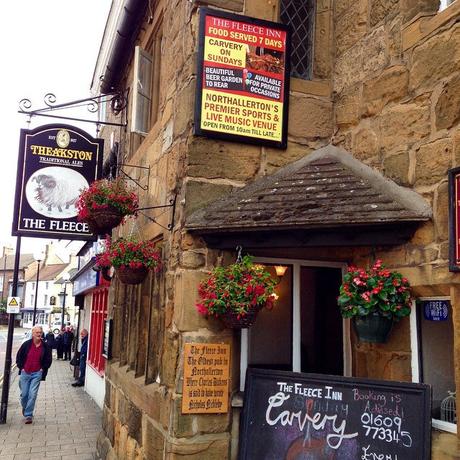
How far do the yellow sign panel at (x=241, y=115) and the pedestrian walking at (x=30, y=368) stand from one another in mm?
6510

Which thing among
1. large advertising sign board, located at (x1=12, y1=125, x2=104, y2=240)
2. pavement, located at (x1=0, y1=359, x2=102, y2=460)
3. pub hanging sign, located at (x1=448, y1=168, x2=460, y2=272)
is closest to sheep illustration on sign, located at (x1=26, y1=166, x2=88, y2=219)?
large advertising sign board, located at (x1=12, y1=125, x2=104, y2=240)

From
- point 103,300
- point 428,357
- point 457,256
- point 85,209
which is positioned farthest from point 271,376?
point 103,300

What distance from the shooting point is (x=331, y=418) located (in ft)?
12.3

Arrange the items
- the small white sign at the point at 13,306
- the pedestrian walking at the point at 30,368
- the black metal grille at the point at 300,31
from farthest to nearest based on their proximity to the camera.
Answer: the small white sign at the point at 13,306 < the pedestrian walking at the point at 30,368 < the black metal grille at the point at 300,31

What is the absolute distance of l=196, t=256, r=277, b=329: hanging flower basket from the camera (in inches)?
151

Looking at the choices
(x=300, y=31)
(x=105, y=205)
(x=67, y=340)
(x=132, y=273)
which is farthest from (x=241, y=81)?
(x=67, y=340)

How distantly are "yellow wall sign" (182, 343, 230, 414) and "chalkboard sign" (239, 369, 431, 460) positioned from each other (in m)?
0.21

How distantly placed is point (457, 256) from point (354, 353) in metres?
1.43

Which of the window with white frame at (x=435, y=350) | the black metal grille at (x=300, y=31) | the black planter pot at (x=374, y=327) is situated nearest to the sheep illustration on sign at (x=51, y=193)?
the black metal grille at (x=300, y=31)

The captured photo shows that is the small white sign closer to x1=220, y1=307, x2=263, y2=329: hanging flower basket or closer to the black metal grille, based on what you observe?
x1=220, y1=307, x2=263, y2=329: hanging flower basket

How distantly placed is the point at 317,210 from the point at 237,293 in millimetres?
888

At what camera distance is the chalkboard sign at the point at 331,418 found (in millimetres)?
3449

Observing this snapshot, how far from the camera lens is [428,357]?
3.67 meters

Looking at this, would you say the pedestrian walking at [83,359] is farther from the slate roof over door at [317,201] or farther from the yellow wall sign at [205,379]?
the slate roof over door at [317,201]
